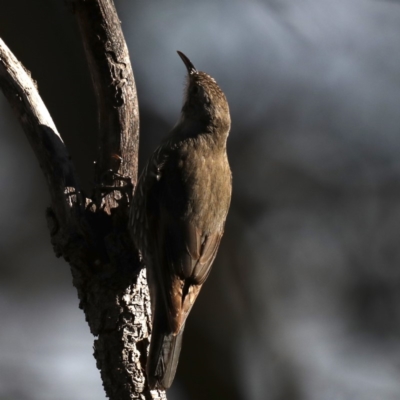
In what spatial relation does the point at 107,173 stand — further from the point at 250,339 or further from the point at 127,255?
the point at 250,339

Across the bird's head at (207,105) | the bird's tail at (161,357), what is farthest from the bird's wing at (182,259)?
the bird's head at (207,105)

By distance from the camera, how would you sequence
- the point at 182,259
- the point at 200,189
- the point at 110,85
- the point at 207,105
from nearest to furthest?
the point at 110,85
the point at 182,259
the point at 200,189
the point at 207,105

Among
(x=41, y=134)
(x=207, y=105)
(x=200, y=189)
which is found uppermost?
(x=207, y=105)

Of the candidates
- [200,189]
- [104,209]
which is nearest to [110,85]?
[104,209]

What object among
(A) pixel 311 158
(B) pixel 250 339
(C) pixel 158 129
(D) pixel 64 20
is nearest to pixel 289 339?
(B) pixel 250 339

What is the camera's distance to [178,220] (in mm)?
4387

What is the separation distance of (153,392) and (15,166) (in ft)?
8.04

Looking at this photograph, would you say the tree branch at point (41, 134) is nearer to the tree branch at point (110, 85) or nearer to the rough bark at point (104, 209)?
the rough bark at point (104, 209)

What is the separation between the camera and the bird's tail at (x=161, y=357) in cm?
380

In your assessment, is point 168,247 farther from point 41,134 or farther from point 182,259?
point 41,134

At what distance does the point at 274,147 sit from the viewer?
21.0ft

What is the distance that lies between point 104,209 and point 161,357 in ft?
2.59

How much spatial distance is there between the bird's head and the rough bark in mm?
895

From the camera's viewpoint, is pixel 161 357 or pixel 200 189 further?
pixel 200 189
